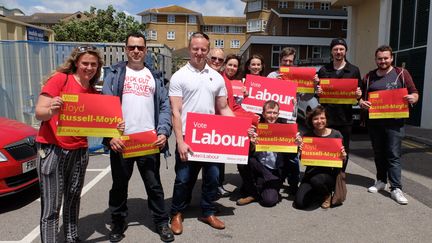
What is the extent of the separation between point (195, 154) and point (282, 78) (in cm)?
213

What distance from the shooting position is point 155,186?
3732 mm

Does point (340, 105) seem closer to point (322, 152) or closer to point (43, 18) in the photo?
point (322, 152)

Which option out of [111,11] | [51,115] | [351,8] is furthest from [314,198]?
[111,11]

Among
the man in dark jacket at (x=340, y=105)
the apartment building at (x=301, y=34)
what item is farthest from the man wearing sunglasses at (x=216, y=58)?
the apartment building at (x=301, y=34)

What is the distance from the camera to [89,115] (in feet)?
10.8

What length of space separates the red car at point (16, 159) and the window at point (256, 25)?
57954mm

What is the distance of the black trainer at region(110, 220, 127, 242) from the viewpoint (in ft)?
12.2

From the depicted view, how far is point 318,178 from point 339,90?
1.28 meters

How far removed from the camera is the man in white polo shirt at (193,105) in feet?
12.4

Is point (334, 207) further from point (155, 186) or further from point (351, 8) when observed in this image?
point (351, 8)

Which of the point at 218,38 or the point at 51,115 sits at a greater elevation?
the point at 218,38

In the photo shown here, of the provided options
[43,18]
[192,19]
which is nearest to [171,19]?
[192,19]

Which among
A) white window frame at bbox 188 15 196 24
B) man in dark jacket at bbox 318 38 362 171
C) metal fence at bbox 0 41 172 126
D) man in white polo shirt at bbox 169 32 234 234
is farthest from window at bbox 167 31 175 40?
man in white polo shirt at bbox 169 32 234 234

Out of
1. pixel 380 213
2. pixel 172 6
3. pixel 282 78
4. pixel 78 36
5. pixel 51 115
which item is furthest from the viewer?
pixel 172 6
